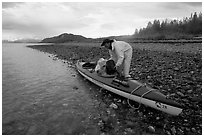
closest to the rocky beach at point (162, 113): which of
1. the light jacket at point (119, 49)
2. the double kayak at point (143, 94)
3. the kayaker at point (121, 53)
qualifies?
the double kayak at point (143, 94)

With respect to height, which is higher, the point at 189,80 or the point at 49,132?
the point at 189,80

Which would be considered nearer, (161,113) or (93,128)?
(93,128)

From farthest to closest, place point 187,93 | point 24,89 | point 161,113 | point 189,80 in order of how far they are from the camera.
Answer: point 24,89
point 189,80
point 187,93
point 161,113

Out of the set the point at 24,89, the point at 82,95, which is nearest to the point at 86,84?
the point at 82,95

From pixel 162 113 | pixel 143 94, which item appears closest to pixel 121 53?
pixel 143 94

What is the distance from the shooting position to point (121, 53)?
8.85m

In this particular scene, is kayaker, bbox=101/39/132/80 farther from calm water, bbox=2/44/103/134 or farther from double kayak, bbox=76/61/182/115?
calm water, bbox=2/44/103/134

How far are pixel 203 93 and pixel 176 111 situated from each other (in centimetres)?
250

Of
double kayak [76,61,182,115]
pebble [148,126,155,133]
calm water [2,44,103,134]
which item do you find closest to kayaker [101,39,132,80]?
double kayak [76,61,182,115]

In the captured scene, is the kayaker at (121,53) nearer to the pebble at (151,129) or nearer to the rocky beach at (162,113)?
the rocky beach at (162,113)

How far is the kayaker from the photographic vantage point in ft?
29.1

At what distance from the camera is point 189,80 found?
30.7 ft

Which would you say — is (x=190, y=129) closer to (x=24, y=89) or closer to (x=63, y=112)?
(x=63, y=112)

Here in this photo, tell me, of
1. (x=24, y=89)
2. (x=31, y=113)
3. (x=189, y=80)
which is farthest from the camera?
(x=24, y=89)
